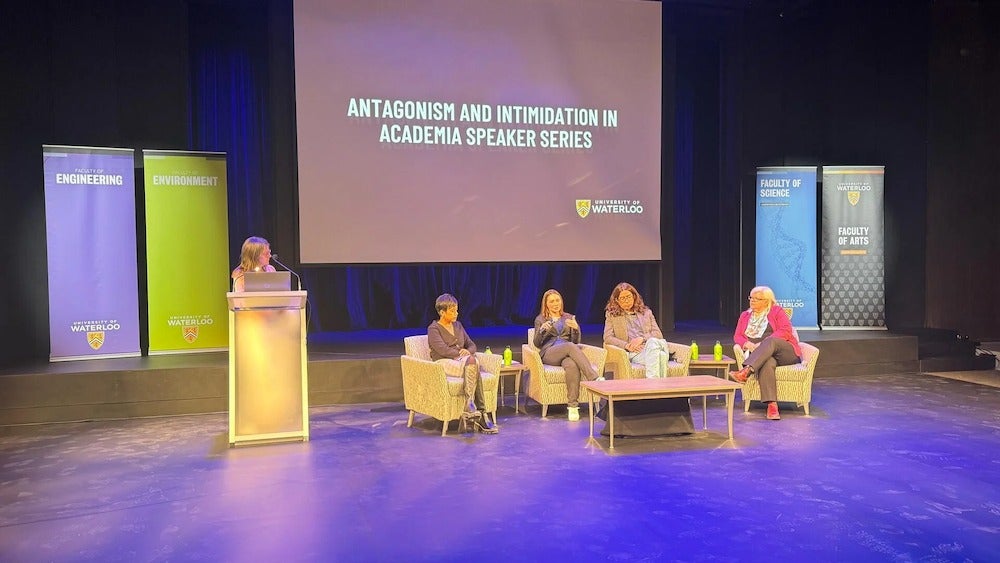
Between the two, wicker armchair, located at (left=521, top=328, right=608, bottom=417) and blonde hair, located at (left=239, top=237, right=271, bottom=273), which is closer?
blonde hair, located at (left=239, top=237, right=271, bottom=273)

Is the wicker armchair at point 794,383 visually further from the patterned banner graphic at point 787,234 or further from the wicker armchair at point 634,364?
the patterned banner graphic at point 787,234

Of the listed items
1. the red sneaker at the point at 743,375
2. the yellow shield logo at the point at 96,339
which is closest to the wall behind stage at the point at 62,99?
the yellow shield logo at the point at 96,339

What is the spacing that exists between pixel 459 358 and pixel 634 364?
1503 millimetres

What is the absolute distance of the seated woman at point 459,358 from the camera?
222 inches

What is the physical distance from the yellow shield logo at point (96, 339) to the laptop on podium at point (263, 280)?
2676 millimetres

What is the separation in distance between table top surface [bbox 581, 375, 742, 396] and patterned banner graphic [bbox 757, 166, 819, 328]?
3842mm

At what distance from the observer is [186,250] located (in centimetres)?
726

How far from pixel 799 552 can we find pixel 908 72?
841 centimetres

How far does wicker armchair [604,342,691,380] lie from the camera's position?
20.5 feet

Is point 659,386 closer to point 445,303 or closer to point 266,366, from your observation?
point 445,303

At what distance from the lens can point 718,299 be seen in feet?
33.9

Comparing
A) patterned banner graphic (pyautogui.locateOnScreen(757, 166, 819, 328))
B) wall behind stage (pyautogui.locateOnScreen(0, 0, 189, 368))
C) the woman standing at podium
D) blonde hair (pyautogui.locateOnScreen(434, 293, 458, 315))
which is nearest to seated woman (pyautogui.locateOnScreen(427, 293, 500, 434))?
blonde hair (pyautogui.locateOnScreen(434, 293, 458, 315))

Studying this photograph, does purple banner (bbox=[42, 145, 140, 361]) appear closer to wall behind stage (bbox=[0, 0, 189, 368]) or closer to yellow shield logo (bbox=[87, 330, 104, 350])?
yellow shield logo (bbox=[87, 330, 104, 350])

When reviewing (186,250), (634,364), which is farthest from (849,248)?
(186,250)
